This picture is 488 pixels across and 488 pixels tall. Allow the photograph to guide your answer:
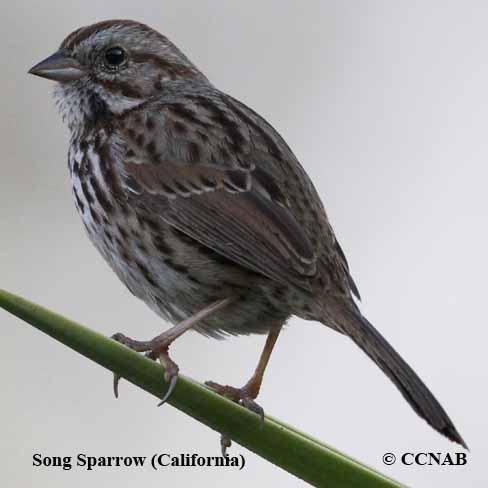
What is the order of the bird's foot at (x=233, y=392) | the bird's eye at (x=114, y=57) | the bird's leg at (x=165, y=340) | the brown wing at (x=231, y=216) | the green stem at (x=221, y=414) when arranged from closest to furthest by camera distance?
the green stem at (x=221, y=414)
the bird's leg at (x=165, y=340)
the brown wing at (x=231, y=216)
the bird's foot at (x=233, y=392)
the bird's eye at (x=114, y=57)

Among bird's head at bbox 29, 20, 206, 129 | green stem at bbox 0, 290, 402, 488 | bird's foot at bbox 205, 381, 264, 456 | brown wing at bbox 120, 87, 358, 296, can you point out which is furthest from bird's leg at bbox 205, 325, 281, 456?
green stem at bbox 0, 290, 402, 488

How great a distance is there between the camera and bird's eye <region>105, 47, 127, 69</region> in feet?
11.1

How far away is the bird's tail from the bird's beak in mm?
970

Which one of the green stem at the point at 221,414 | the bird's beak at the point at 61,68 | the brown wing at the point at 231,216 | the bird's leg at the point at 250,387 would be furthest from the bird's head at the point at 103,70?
the green stem at the point at 221,414

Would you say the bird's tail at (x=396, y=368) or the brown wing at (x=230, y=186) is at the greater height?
the brown wing at (x=230, y=186)

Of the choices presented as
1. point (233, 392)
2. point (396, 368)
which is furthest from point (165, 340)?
point (396, 368)

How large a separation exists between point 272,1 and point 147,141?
7.36 feet

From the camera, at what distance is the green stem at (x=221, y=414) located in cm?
169

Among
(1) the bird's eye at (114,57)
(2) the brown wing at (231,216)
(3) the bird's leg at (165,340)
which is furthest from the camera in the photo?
(1) the bird's eye at (114,57)

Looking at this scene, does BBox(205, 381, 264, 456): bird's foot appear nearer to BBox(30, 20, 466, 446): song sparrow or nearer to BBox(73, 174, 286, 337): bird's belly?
BBox(30, 20, 466, 446): song sparrow

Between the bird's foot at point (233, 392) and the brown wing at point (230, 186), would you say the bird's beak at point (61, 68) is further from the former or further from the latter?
the bird's foot at point (233, 392)

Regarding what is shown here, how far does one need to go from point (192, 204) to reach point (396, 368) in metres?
0.80

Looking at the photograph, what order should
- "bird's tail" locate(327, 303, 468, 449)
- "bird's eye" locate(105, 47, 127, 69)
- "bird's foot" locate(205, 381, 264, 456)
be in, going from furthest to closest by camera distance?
1. "bird's eye" locate(105, 47, 127, 69)
2. "bird's foot" locate(205, 381, 264, 456)
3. "bird's tail" locate(327, 303, 468, 449)

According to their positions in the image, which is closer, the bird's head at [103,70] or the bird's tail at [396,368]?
the bird's tail at [396,368]
